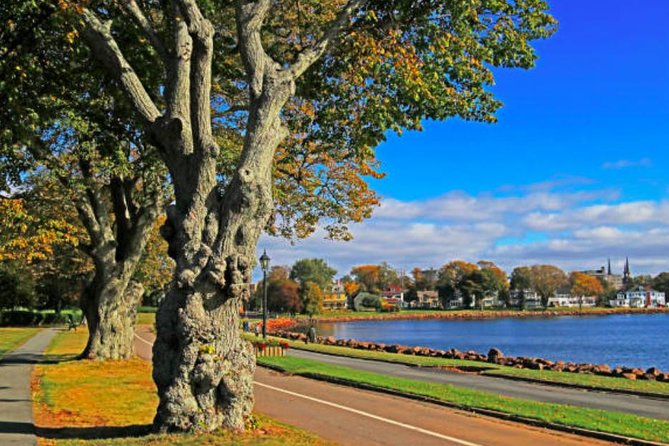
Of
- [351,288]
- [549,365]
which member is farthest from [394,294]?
[549,365]

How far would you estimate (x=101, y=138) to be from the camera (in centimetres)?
1459

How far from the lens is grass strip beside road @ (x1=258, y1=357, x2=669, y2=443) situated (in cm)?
1148

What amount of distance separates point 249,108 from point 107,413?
21.3 feet

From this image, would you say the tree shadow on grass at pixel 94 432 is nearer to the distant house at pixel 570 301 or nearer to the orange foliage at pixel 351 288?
the orange foliage at pixel 351 288

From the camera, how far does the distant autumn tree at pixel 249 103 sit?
960 centimetres

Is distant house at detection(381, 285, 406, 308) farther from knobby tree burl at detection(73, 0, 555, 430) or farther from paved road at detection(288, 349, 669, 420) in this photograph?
knobby tree burl at detection(73, 0, 555, 430)

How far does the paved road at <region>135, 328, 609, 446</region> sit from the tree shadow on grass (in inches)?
115

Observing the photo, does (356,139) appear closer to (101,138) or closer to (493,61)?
(493,61)

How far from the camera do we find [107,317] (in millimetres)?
22562

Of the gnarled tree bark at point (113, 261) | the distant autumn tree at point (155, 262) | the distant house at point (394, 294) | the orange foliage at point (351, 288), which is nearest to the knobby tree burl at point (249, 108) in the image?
the gnarled tree bark at point (113, 261)

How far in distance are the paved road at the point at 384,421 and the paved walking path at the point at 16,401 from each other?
448cm

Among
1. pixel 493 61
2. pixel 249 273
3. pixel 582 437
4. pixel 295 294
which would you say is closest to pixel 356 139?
pixel 493 61

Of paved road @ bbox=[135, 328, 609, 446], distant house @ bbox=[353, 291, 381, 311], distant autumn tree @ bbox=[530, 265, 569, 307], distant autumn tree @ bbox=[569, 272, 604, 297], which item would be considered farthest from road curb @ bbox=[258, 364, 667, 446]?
distant autumn tree @ bbox=[569, 272, 604, 297]

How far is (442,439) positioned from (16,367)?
1549 centimetres
